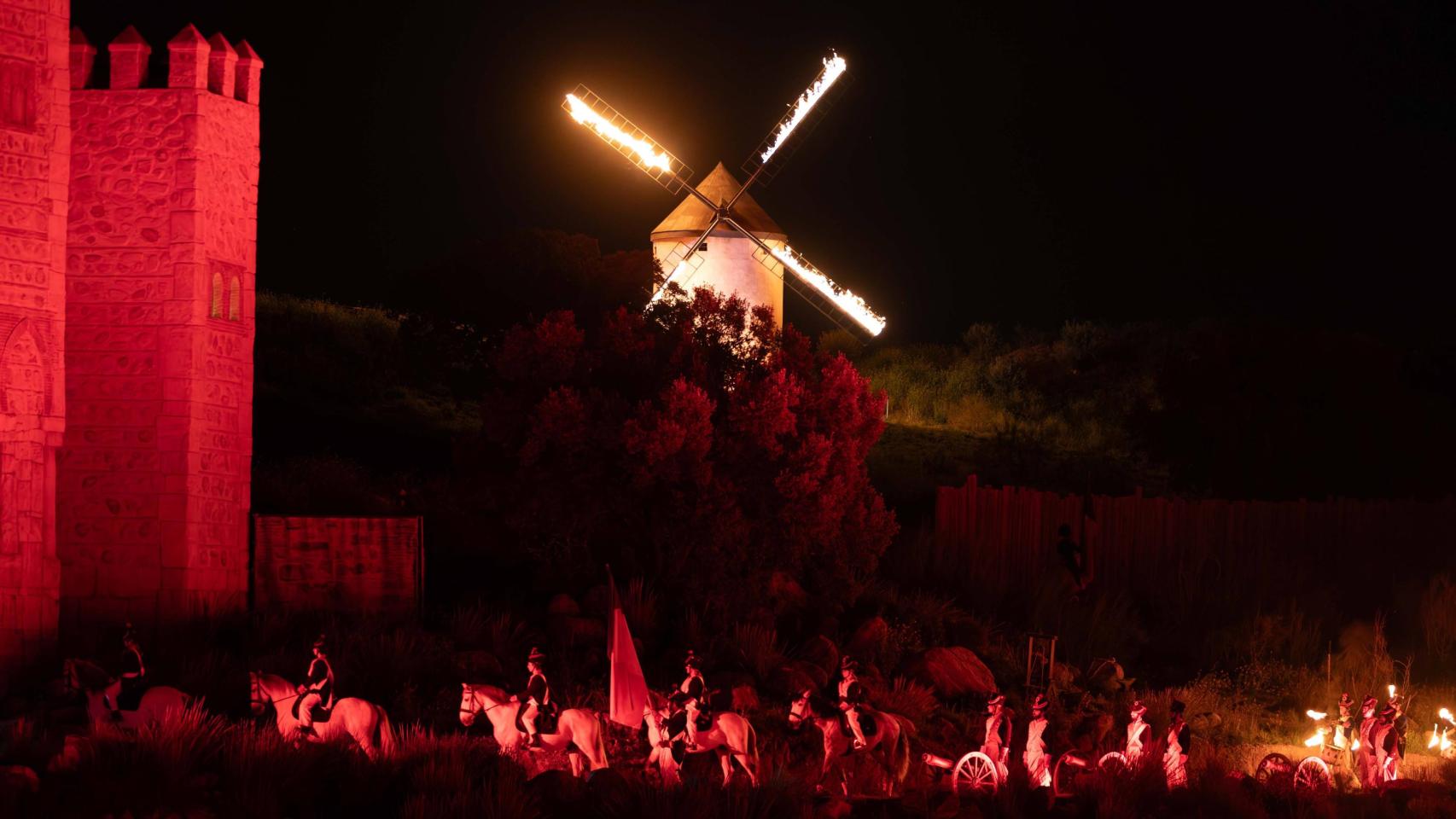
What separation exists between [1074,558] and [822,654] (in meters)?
5.73

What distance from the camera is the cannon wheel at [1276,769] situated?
52.8ft

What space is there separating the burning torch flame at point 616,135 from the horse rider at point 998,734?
60.5 ft

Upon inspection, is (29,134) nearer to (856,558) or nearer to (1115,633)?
(856,558)

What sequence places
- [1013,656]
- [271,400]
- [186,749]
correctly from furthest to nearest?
[271,400], [1013,656], [186,749]

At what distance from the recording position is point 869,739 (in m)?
14.9

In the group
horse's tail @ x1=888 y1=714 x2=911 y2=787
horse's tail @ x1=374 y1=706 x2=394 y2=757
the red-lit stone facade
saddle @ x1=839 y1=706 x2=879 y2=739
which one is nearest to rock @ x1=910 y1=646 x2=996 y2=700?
horse's tail @ x1=888 y1=714 x2=911 y2=787

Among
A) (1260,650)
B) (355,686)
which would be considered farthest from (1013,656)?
(355,686)

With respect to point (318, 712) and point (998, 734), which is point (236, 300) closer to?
point (318, 712)

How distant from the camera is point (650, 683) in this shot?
1716 centimetres

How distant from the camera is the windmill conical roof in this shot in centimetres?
3244

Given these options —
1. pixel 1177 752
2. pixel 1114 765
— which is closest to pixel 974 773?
pixel 1114 765

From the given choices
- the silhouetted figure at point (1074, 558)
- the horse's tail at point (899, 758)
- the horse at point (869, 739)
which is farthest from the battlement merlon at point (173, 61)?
the silhouetted figure at point (1074, 558)

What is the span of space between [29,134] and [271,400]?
14611 mm

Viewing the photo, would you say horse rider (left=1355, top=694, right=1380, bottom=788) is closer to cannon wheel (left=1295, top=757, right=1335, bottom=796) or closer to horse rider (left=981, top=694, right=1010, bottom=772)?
cannon wheel (left=1295, top=757, right=1335, bottom=796)
